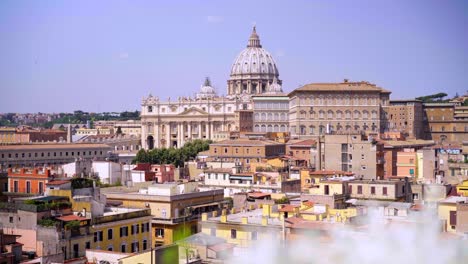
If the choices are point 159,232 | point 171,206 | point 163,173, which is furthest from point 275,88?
point 159,232

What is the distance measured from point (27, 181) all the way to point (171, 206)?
5.29 meters

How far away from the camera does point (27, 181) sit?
18.2 meters

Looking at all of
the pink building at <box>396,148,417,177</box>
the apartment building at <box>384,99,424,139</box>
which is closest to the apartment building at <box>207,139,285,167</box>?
the pink building at <box>396,148,417,177</box>

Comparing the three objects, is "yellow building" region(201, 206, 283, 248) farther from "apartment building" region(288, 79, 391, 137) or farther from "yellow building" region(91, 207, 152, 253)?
"apartment building" region(288, 79, 391, 137)

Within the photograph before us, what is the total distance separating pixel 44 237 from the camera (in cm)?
1129

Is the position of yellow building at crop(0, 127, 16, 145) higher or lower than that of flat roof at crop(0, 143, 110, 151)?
higher

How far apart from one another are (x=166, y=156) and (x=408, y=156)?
16.6 meters

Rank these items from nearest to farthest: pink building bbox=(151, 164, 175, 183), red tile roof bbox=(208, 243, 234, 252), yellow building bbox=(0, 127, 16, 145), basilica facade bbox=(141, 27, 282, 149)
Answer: red tile roof bbox=(208, 243, 234, 252), pink building bbox=(151, 164, 175, 183), yellow building bbox=(0, 127, 16, 145), basilica facade bbox=(141, 27, 282, 149)

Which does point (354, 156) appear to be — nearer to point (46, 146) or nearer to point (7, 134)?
point (46, 146)

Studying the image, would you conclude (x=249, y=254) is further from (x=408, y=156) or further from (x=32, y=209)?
(x=408, y=156)

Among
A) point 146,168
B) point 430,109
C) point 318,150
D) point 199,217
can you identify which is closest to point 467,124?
point 430,109

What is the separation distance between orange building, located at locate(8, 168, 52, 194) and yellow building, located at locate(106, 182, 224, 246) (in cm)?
313

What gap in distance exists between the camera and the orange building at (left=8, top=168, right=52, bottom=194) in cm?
1800

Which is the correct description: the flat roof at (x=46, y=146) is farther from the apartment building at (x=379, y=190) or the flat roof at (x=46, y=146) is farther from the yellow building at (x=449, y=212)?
the yellow building at (x=449, y=212)
